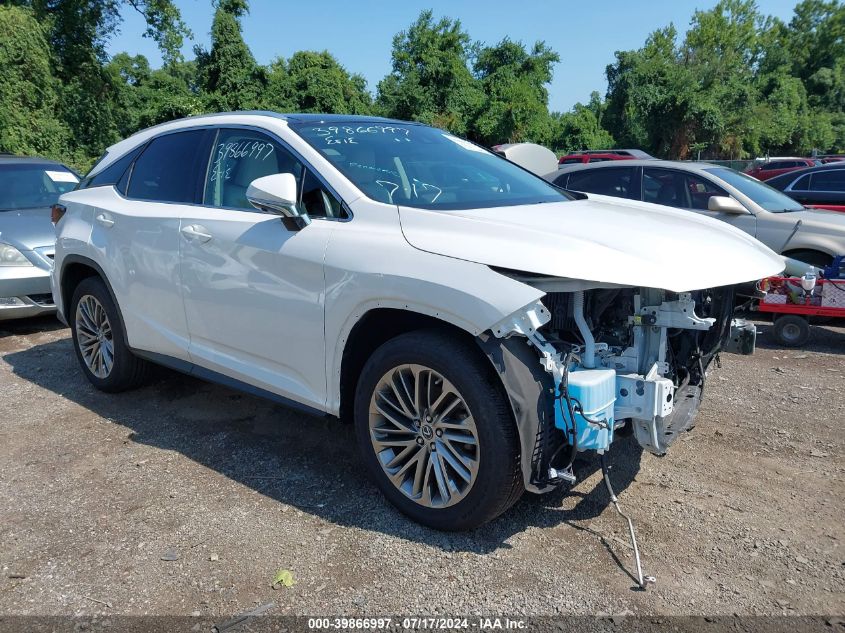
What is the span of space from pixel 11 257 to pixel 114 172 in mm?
2691

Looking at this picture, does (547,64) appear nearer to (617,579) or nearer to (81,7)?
(81,7)

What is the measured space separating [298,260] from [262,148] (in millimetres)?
868

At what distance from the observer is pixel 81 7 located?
22.0 meters

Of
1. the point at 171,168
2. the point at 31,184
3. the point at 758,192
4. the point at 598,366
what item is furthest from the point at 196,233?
the point at 758,192

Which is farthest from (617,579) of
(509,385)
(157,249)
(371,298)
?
(157,249)

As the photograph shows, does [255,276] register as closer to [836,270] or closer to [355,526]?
[355,526]

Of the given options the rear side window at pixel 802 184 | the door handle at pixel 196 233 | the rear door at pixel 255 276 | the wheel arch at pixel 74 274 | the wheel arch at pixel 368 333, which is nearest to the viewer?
the wheel arch at pixel 368 333

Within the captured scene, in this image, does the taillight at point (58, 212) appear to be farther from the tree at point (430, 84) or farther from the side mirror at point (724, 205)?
the tree at point (430, 84)

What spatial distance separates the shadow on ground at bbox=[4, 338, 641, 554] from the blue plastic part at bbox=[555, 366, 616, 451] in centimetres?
67

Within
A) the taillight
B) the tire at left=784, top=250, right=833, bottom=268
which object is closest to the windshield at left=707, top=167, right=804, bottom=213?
the tire at left=784, top=250, right=833, bottom=268

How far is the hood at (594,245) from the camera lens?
8.76 feet

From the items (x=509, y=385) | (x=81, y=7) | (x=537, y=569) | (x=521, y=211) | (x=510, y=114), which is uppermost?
(x=81, y=7)

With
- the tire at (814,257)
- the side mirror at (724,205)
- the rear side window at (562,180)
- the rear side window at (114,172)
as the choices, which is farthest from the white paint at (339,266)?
the rear side window at (562,180)

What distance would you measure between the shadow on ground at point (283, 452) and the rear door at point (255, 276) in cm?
49
